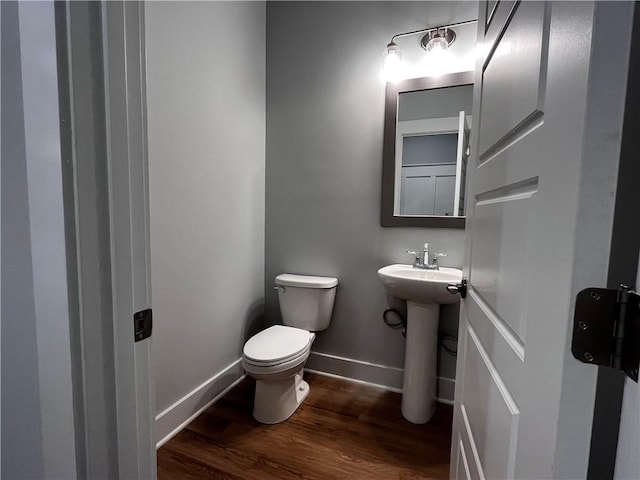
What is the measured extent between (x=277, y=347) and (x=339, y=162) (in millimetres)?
1235

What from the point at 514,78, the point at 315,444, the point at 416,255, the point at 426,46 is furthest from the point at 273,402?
the point at 426,46

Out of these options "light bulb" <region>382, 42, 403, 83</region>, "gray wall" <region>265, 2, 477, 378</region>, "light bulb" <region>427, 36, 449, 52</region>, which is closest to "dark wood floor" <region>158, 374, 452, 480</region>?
"gray wall" <region>265, 2, 477, 378</region>

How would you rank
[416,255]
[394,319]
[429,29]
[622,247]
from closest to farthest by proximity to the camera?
[622,247] → [429,29] → [416,255] → [394,319]

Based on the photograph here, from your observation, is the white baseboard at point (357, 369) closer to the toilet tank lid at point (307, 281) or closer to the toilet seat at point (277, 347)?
the toilet seat at point (277, 347)

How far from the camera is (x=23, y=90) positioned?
48 centimetres

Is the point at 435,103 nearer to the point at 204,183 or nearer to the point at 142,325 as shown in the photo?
the point at 204,183

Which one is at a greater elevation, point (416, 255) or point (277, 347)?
point (416, 255)

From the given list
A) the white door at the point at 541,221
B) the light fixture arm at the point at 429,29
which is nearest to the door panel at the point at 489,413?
the white door at the point at 541,221

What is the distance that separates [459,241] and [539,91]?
4.57 ft

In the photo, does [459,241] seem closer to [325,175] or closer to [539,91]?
[325,175]

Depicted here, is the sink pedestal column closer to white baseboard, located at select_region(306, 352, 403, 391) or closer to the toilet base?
white baseboard, located at select_region(306, 352, 403, 391)

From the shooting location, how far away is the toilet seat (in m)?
1.51

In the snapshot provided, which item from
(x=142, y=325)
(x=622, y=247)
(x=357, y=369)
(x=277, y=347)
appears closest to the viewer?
(x=622, y=247)

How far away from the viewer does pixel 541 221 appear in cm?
43
